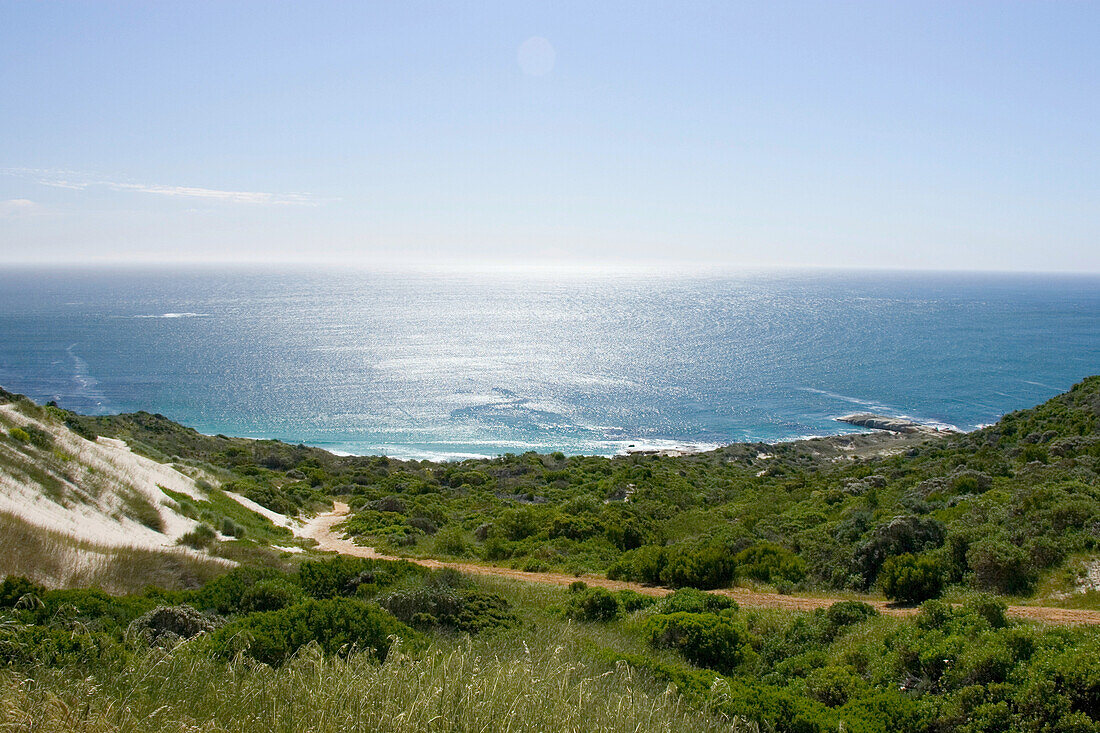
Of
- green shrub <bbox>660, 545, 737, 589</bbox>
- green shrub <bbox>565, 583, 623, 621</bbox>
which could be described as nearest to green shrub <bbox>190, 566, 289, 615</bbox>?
green shrub <bbox>565, 583, 623, 621</bbox>

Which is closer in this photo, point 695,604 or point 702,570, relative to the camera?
point 695,604

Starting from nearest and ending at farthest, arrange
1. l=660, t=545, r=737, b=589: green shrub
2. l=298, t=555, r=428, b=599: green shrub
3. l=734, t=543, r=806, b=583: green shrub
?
l=298, t=555, r=428, b=599: green shrub → l=734, t=543, r=806, b=583: green shrub → l=660, t=545, r=737, b=589: green shrub

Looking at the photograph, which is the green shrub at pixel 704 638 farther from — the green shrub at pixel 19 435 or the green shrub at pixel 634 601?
the green shrub at pixel 19 435

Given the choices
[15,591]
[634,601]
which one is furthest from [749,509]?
[15,591]

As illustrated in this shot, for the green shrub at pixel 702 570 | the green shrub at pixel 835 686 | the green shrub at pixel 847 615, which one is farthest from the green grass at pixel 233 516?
the green shrub at pixel 835 686

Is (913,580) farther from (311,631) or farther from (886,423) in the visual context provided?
(886,423)

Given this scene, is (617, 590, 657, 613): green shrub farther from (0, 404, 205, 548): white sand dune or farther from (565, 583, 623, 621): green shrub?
(0, 404, 205, 548): white sand dune

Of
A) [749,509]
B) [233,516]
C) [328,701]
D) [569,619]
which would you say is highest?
[328,701]
